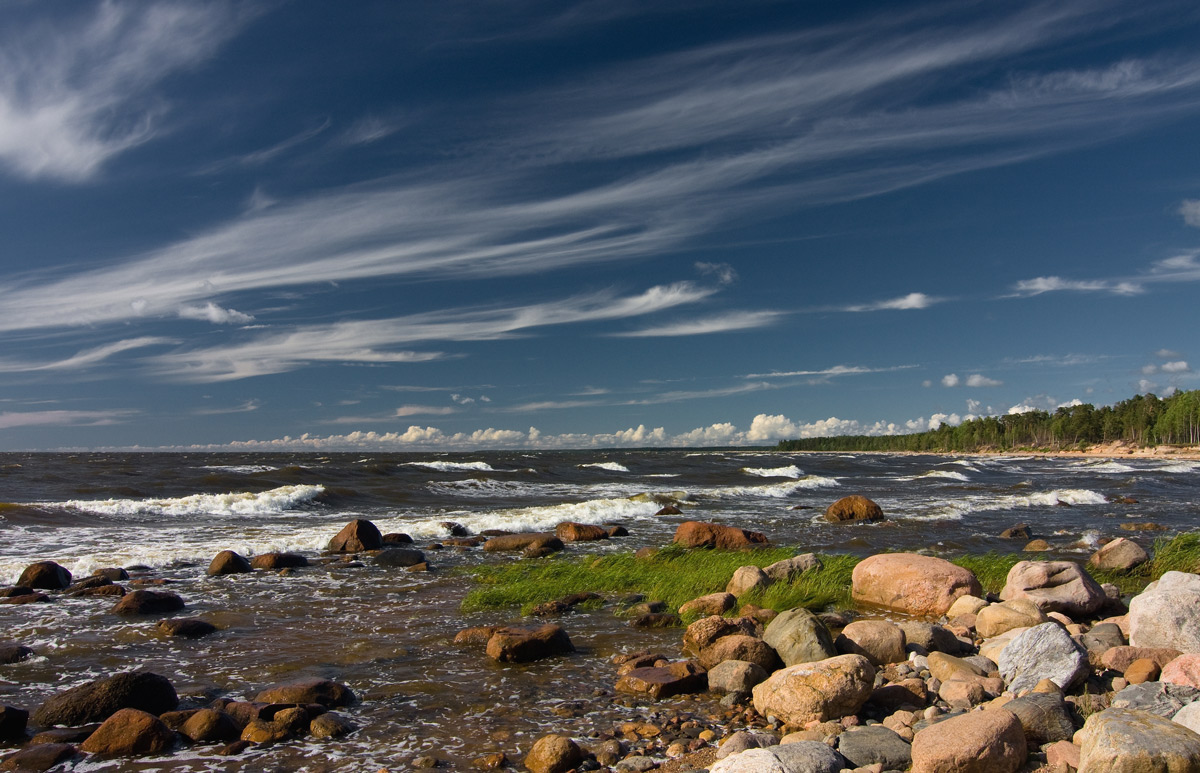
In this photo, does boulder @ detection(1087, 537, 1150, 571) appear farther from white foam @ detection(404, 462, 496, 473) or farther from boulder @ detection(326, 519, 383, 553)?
white foam @ detection(404, 462, 496, 473)

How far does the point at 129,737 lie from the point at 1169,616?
10.8 m

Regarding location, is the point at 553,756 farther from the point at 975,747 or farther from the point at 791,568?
the point at 791,568

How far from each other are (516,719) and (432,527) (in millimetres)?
16734

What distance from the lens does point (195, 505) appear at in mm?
28359

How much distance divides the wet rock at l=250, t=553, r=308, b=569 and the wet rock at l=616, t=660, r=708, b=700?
11273 mm

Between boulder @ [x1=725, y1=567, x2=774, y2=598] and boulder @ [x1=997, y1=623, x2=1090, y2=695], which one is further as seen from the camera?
boulder @ [x1=725, y1=567, x2=774, y2=598]

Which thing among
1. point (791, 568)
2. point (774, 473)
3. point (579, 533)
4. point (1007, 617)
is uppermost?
point (1007, 617)

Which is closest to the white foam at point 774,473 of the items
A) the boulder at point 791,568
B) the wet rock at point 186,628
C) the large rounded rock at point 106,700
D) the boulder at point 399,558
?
the boulder at point 399,558

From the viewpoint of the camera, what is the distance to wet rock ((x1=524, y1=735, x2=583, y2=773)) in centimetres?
576

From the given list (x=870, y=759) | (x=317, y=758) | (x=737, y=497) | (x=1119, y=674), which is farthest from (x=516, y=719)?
(x=737, y=497)

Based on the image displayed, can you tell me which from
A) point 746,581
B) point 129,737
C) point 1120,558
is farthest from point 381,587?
point 1120,558

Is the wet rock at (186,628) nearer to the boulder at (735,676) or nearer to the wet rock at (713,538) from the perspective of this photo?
the boulder at (735,676)

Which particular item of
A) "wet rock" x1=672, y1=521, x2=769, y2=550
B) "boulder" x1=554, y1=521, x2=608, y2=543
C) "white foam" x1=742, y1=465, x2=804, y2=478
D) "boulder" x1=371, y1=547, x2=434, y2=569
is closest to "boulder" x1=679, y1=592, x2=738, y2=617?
"wet rock" x1=672, y1=521, x2=769, y2=550

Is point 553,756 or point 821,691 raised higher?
point 821,691
